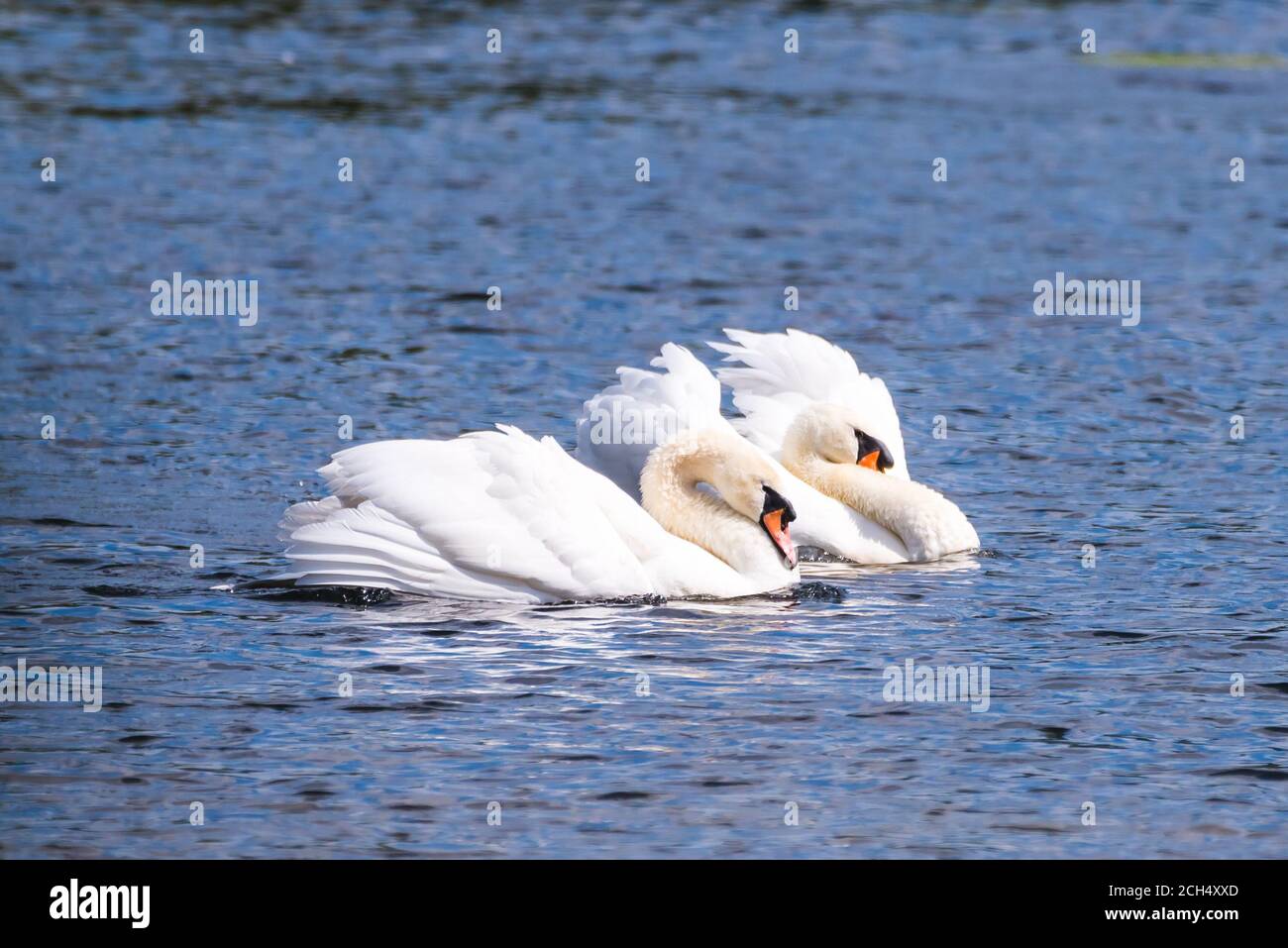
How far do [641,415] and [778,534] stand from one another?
43.1 inches

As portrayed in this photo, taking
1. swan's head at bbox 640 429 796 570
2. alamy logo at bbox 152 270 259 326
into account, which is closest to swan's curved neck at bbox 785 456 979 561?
swan's head at bbox 640 429 796 570

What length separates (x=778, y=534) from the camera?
39.3ft

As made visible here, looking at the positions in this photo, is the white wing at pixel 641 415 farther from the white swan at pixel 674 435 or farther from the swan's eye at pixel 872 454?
the swan's eye at pixel 872 454

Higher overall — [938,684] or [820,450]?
[820,450]

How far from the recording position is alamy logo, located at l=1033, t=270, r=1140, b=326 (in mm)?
18797

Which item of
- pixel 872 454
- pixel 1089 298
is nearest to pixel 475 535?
pixel 872 454

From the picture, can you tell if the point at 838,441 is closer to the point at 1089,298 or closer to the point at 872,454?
the point at 872,454

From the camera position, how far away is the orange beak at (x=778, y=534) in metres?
11.9

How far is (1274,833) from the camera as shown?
8617 millimetres

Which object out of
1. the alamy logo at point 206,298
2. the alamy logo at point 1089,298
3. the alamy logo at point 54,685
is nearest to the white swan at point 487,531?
the alamy logo at point 54,685
